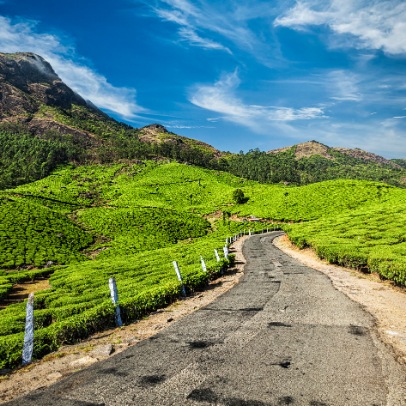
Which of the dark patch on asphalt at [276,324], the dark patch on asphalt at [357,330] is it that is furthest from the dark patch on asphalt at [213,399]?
the dark patch on asphalt at [357,330]

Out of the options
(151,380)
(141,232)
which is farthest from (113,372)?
(141,232)

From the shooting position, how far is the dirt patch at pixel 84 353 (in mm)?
Result: 7750

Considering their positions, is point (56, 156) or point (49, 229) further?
point (56, 156)

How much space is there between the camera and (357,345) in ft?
29.9

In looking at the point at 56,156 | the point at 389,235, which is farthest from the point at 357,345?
the point at 56,156

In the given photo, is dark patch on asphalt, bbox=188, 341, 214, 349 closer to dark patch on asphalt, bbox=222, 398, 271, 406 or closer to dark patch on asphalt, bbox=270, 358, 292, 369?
dark patch on asphalt, bbox=270, 358, 292, 369

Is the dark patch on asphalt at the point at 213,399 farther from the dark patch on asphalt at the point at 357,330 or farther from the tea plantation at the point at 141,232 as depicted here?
the tea plantation at the point at 141,232

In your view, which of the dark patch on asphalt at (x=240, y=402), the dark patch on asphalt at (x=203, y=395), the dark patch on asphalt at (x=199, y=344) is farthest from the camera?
the dark patch on asphalt at (x=199, y=344)

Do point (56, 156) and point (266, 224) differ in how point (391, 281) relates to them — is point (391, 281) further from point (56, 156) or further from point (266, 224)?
point (56, 156)

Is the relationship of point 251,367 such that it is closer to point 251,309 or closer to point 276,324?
point 276,324

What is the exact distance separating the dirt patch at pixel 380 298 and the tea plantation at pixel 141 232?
1.06 m

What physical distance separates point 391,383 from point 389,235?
32.9 meters

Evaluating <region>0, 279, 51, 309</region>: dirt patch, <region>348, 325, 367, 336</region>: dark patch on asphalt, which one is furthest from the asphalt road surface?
<region>0, 279, 51, 309</region>: dirt patch

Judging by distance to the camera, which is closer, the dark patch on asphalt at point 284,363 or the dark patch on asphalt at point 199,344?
the dark patch on asphalt at point 284,363
